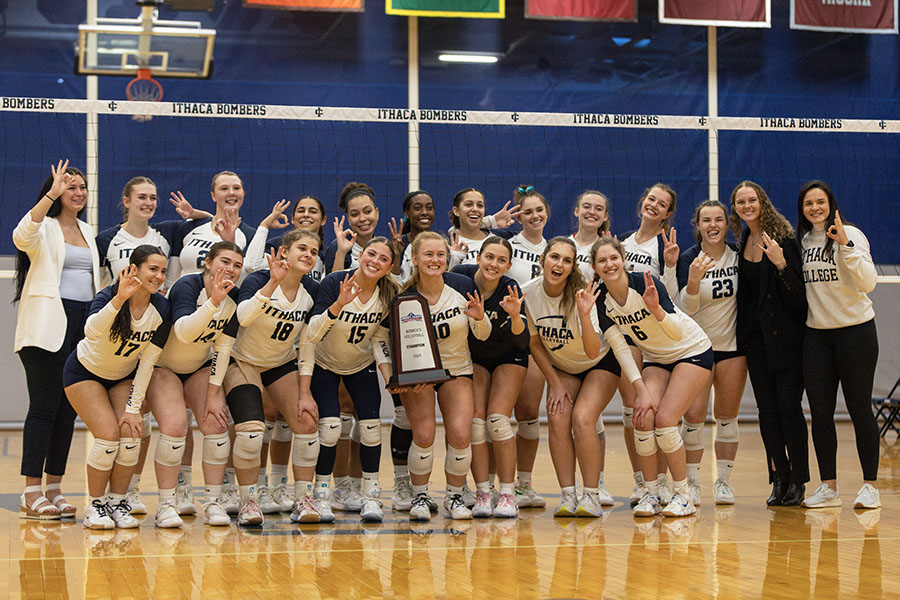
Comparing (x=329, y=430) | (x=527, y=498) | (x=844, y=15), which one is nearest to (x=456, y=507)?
(x=527, y=498)

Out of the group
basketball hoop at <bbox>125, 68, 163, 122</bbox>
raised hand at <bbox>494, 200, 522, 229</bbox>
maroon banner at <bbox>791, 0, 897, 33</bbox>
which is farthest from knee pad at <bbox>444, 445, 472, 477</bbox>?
maroon banner at <bbox>791, 0, 897, 33</bbox>

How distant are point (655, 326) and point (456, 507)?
145 cm

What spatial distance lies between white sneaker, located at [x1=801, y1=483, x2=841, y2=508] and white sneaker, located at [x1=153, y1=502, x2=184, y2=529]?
135 inches

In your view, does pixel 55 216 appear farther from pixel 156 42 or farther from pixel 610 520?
pixel 610 520

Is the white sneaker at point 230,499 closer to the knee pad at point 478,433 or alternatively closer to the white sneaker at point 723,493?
the knee pad at point 478,433

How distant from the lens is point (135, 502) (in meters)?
Result: 5.67

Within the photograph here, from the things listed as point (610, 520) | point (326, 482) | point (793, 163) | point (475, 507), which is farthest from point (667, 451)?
point (793, 163)

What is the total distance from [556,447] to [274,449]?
5.19 feet

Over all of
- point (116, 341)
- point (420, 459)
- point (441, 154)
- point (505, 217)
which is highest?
point (441, 154)

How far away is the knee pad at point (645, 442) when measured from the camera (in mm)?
5570

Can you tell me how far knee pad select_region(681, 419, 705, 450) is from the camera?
19.7ft

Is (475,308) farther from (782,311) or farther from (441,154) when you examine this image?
(441,154)

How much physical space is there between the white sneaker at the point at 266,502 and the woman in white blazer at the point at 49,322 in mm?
992

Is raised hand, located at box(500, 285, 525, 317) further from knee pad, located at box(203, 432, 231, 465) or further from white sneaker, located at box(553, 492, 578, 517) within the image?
knee pad, located at box(203, 432, 231, 465)
